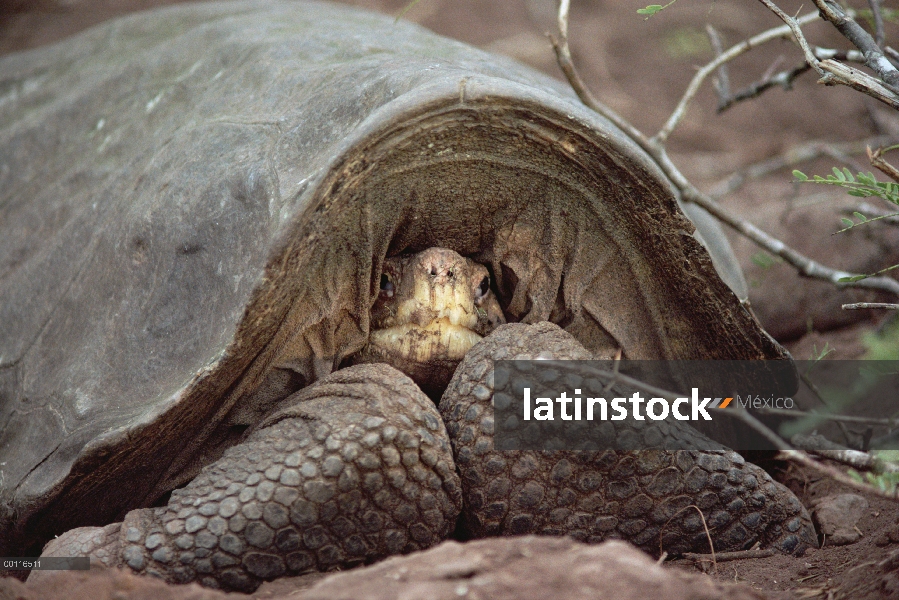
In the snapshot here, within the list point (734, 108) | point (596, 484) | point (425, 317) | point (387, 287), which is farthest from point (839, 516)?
point (734, 108)

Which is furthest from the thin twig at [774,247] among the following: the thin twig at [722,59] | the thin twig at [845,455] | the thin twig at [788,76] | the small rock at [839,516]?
the small rock at [839,516]

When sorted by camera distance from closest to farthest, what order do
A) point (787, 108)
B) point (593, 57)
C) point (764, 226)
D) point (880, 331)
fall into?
point (880, 331) < point (764, 226) < point (787, 108) < point (593, 57)

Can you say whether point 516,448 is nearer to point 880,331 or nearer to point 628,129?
point 628,129

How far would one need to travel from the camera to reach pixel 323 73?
2.57m

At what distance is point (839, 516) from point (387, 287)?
4.75 feet

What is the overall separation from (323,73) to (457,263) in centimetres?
70

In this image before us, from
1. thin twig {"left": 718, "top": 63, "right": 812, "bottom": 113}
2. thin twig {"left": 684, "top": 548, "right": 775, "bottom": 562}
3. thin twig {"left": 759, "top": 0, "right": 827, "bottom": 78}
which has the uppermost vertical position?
thin twig {"left": 759, "top": 0, "right": 827, "bottom": 78}

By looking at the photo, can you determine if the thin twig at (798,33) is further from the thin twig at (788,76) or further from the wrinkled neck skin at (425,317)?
the wrinkled neck skin at (425,317)

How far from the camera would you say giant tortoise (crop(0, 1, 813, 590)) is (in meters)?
2.05

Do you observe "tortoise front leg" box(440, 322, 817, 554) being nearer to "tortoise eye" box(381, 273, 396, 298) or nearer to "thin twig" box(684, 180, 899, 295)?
"tortoise eye" box(381, 273, 396, 298)

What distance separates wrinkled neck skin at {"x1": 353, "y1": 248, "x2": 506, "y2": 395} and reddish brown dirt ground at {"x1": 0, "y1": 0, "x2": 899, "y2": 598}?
1309 mm

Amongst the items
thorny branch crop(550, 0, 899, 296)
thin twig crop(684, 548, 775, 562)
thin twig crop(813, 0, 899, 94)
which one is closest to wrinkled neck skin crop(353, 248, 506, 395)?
thin twig crop(684, 548, 775, 562)

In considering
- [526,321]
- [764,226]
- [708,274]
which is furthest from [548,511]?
[764,226]

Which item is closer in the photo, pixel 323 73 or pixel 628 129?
pixel 323 73
